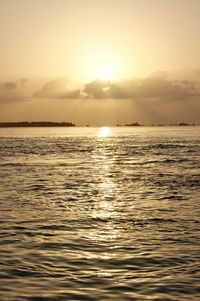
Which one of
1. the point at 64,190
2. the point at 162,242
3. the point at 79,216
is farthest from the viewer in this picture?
the point at 64,190

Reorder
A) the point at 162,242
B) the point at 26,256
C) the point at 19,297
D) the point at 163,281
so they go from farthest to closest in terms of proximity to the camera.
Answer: the point at 162,242 < the point at 26,256 < the point at 163,281 < the point at 19,297

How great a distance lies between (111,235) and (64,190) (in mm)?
12619

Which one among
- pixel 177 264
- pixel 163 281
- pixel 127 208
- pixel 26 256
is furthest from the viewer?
pixel 127 208

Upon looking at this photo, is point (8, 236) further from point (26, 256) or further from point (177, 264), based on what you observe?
point (177, 264)

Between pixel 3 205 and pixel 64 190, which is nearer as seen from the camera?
pixel 3 205

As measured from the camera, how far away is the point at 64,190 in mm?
27812

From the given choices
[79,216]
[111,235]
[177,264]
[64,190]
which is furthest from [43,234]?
[64,190]

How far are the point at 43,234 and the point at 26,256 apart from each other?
264 centimetres

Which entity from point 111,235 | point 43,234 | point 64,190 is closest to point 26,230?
point 43,234

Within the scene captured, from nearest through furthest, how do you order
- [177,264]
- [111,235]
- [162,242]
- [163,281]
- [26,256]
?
[163,281] < [177,264] < [26,256] < [162,242] < [111,235]

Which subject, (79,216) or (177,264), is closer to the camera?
(177,264)

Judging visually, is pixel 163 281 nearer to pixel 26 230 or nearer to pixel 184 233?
pixel 184 233

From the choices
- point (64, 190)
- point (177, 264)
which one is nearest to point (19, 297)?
point (177, 264)

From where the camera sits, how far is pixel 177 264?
12.0 m
